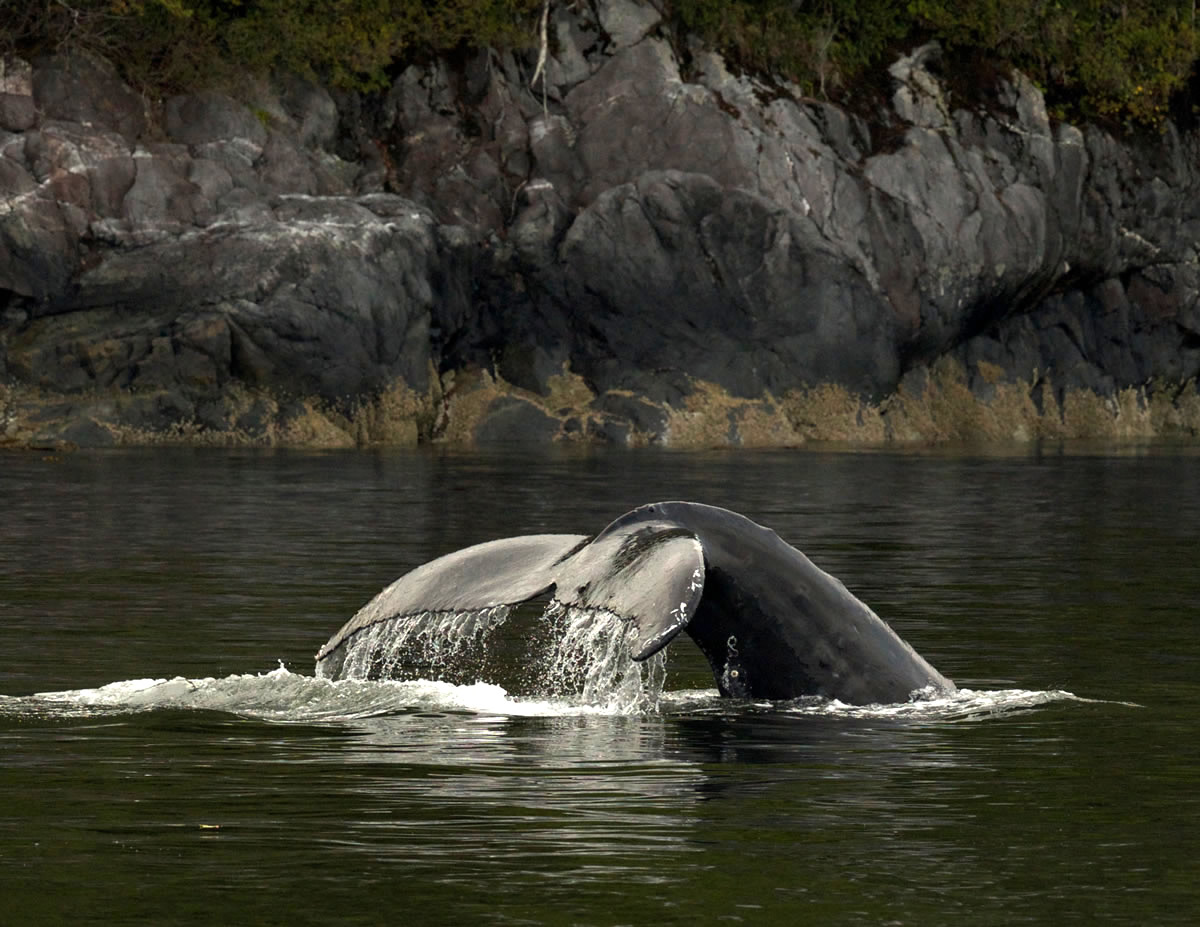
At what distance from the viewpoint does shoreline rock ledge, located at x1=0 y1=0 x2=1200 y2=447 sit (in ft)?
150

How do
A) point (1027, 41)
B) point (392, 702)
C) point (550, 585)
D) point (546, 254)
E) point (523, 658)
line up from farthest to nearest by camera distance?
point (1027, 41) < point (546, 254) < point (523, 658) < point (392, 702) < point (550, 585)

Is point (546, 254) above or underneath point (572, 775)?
above

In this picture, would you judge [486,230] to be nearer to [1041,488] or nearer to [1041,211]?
[1041,211]

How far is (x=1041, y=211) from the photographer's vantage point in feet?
182

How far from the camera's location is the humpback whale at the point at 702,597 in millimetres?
8141

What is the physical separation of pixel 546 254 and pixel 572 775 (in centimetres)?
4259

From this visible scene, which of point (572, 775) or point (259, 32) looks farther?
point (259, 32)

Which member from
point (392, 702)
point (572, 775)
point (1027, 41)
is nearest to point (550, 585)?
point (572, 775)

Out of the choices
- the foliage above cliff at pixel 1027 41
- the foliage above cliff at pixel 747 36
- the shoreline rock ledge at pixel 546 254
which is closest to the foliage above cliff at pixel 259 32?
the foliage above cliff at pixel 747 36

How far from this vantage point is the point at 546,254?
5041 centimetres

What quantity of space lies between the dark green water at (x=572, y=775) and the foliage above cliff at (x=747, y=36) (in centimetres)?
3122

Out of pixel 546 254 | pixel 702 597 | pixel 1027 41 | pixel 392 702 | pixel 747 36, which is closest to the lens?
pixel 702 597

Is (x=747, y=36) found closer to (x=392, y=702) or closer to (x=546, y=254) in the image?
(x=546, y=254)

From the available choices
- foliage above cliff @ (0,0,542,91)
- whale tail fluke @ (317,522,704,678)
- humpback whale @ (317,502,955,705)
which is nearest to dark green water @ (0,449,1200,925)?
humpback whale @ (317,502,955,705)
